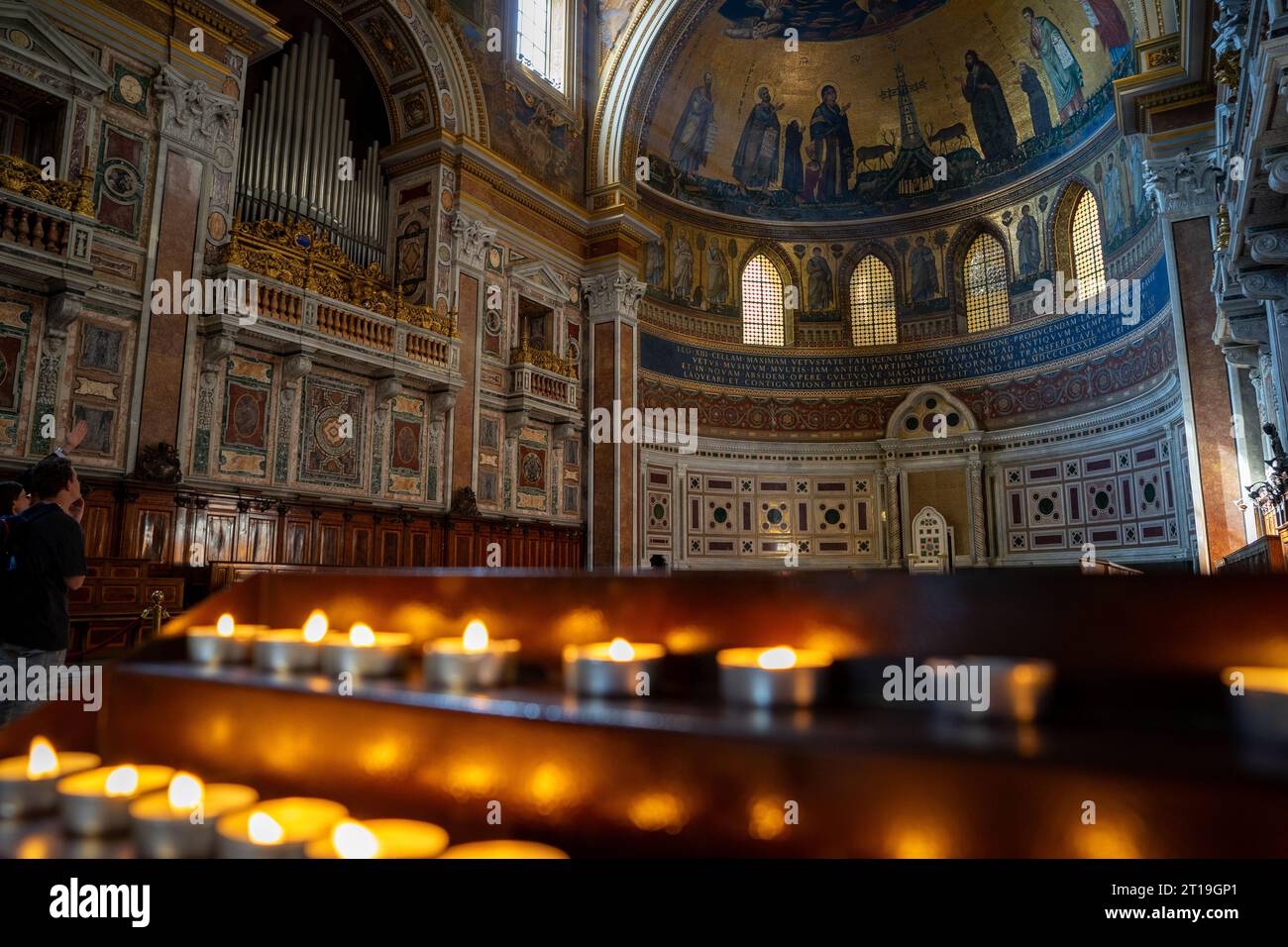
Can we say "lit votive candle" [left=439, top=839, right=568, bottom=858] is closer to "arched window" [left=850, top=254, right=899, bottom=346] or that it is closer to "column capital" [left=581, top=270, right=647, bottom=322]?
"column capital" [left=581, top=270, right=647, bottom=322]

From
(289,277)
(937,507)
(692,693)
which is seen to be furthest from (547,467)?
(692,693)

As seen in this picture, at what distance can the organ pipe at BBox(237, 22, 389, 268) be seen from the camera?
11.2 meters

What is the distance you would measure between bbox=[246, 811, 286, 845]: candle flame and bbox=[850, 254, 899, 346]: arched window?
775 inches

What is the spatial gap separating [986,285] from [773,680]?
A: 1952cm

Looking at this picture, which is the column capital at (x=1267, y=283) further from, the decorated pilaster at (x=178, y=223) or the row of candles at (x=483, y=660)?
the decorated pilaster at (x=178, y=223)

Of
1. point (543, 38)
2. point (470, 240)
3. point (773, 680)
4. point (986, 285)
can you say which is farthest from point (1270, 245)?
point (543, 38)

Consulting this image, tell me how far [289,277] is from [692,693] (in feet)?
34.0

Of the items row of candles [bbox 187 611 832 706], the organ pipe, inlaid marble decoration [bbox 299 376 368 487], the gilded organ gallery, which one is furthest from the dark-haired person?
the organ pipe

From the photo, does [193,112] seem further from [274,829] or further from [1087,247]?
[1087,247]

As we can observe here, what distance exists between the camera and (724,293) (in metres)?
19.2

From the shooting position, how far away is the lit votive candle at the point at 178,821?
141cm

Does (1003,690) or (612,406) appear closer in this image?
(1003,690)

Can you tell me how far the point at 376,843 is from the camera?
128 centimetres

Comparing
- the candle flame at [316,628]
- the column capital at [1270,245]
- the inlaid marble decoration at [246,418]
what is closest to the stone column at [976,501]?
the column capital at [1270,245]
